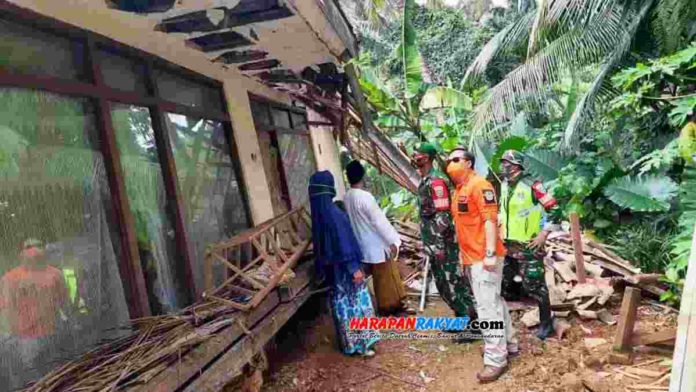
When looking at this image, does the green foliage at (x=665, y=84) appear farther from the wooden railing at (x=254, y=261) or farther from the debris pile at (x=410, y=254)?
the wooden railing at (x=254, y=261)

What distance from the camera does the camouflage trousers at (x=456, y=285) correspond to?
15.0 feet

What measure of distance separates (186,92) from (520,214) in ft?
10.4

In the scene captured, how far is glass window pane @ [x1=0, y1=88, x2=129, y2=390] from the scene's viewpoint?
2.38 metres

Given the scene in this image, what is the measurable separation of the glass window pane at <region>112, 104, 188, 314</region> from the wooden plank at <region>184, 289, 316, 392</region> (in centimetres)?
66

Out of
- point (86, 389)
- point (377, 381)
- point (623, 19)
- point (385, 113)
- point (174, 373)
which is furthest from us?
point (385, 113)

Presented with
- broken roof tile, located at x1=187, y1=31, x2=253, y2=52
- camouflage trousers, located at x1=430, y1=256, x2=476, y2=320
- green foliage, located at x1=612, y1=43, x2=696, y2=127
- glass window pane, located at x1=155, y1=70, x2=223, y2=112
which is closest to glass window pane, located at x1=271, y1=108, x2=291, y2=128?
glass window pane, located at x1=155, y1=70, x2=223, y2=112

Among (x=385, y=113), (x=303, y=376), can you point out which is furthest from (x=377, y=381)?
(x=385, y=113)

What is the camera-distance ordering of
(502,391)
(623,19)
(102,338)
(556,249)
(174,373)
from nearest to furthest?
(174,373), (102,338), (502,391), (556,249), (623,19)

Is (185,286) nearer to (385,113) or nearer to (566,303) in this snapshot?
(566,303)

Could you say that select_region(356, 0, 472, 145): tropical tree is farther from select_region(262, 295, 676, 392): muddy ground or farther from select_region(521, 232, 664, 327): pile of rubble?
select_region(262, 295, 676, 392): muddy ground

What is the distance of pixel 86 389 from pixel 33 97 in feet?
5.20

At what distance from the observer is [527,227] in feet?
14.0

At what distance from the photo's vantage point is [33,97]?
2.62 m

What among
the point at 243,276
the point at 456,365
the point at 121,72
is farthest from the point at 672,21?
the point at 121,72
